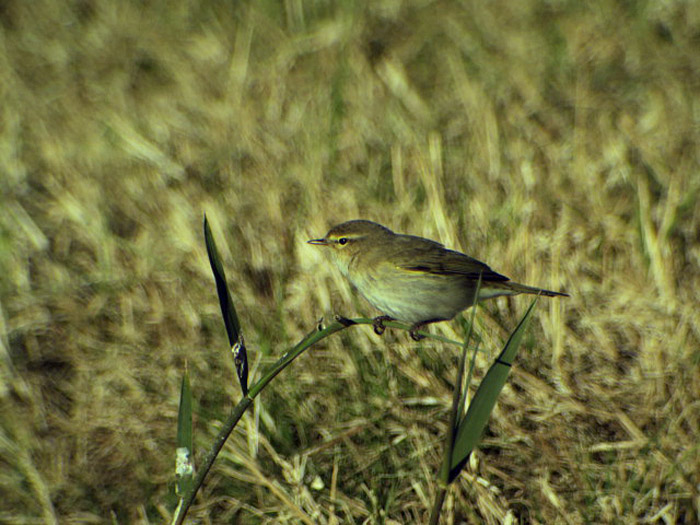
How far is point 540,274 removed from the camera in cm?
434

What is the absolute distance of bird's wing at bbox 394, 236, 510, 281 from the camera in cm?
378

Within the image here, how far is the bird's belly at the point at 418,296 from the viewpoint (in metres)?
3.57

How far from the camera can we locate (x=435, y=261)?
382 centimetres

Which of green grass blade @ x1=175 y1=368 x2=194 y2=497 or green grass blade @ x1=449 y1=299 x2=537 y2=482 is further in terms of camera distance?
green grass blade @ x1=175 y1=368 x2=194 y2=497

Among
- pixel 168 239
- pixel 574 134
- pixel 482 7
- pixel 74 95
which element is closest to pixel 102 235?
pixel 168 239

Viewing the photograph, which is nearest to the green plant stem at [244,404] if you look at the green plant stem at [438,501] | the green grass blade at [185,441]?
the green grass blade at [185,441]

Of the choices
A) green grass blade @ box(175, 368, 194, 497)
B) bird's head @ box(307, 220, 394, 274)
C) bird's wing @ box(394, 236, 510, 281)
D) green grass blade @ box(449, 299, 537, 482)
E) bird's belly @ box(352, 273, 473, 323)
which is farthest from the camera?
bird's head @ box(307, 220, 394, 274)

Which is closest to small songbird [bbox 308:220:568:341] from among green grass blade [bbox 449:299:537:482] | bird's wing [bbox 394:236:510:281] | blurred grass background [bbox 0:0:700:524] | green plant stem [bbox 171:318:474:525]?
bird's wing [bbox 394:236:510:281]

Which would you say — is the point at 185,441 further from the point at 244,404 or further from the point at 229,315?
the point at 229,315

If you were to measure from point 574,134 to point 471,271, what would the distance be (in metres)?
2.27

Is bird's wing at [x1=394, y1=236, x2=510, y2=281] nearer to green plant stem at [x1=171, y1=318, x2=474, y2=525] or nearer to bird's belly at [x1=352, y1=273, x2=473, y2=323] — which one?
bird's belly at [x1=352, y1=273, x2=473, y2=323]

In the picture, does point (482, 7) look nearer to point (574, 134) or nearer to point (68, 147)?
point (574, 134)

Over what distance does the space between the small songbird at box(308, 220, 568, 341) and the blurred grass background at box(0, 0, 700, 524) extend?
415 mm

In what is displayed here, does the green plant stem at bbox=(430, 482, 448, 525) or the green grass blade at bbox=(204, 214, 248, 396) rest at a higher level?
the green grass blade at bbox=(204, 214, 248, 396)
